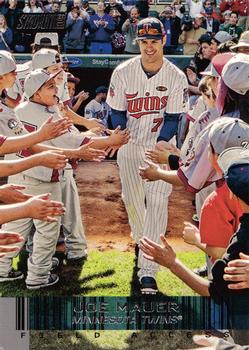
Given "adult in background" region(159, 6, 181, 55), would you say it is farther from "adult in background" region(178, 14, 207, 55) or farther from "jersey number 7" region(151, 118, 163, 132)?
"jersey number 7" region(151, 118, 163, 132)

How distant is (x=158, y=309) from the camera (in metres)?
2.60

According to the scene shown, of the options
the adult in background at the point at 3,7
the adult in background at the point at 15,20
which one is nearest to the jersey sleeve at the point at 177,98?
the adult in background at the point at 15,20

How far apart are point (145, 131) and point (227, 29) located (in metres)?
3.14

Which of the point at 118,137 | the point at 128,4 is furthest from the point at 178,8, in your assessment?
the point at 118,137

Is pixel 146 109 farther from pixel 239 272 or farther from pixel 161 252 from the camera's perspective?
pixel 239 272

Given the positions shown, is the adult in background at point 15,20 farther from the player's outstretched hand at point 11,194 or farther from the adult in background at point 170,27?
the player's outstretched hand at point 11,194

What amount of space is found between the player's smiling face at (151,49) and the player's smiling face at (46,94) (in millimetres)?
573

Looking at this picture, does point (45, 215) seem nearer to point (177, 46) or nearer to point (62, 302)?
point (62, 302)

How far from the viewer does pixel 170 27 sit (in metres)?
6.48

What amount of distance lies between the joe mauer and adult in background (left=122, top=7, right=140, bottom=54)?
9.57 feet

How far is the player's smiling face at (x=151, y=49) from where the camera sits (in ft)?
10.3

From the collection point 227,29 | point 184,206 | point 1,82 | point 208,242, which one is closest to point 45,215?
point 208,242

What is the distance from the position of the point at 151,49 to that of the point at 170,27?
3.48 metres

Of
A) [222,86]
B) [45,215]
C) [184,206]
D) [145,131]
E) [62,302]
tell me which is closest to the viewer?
[45,215]
